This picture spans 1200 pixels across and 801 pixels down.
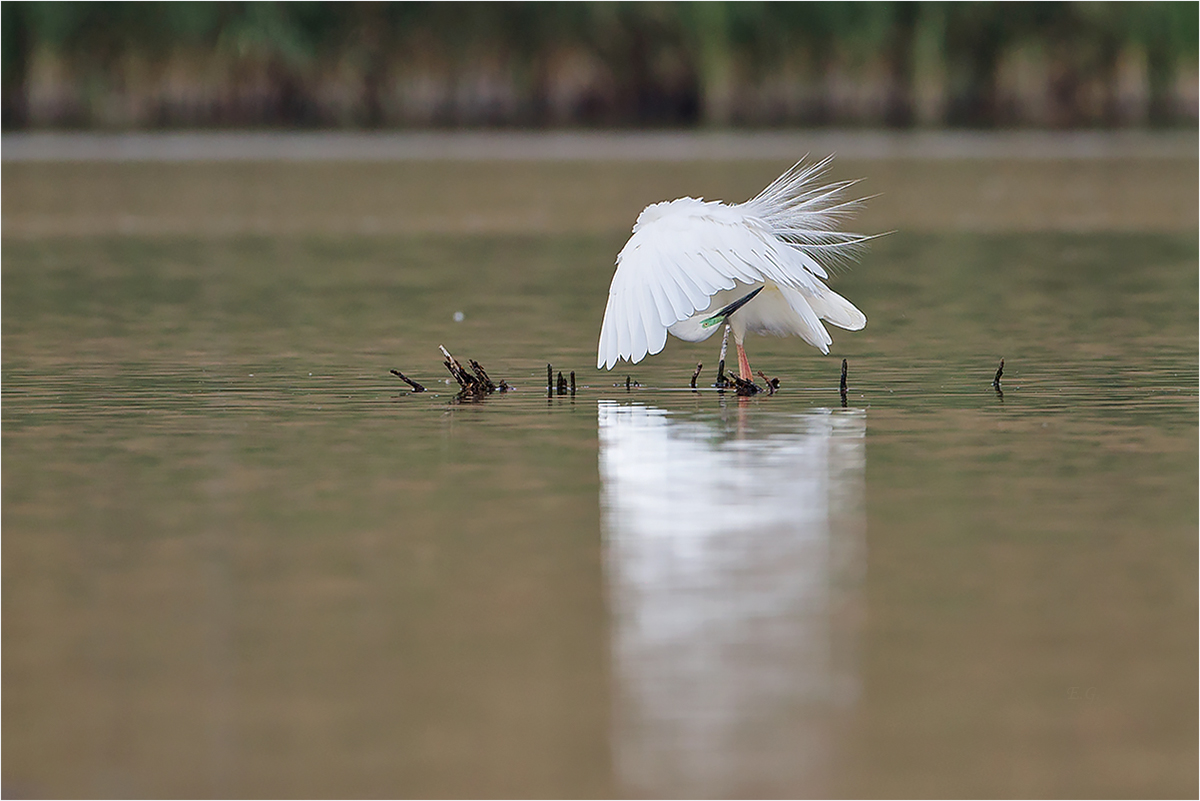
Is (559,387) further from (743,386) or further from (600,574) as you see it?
(600,574)

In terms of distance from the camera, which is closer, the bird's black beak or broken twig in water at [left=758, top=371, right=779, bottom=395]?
the bird's black beak

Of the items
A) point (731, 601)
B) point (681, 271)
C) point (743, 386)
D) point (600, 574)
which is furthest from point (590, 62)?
point (731, 601)

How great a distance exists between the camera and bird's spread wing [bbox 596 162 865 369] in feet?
30.2

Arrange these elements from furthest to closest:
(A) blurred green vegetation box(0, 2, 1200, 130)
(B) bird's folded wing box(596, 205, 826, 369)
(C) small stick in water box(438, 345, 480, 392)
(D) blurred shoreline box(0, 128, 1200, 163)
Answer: (A) blurred green vegetation box(0, 2, 1200, 130), (D) blurred shoreline box(0, 128, 1200, 163), (C) small stick in water box(438, 345, 480, 392), (B) bird's folded wing box(596, 205, 826, 369)

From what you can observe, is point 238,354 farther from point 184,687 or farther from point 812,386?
point 184,687

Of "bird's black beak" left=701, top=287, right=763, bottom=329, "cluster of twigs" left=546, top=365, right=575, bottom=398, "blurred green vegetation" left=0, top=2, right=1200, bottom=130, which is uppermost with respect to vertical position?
"blurred green vegetation" left=0, top=2, right=1200, bottom=130

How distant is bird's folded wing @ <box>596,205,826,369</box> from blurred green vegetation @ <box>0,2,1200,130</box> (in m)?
31.0

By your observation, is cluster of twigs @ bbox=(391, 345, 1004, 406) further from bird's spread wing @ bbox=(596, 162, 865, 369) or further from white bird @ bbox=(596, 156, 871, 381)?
bird's spread wing @ bbox=(596, 162, 865, 369)

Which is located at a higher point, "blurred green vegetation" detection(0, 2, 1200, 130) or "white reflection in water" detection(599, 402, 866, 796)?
"blurred green vegetation" detection(0, 2, 1200, 130)

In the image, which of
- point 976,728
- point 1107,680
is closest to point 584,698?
point 976,728

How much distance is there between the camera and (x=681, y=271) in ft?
30.7

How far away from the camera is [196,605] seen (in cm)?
563

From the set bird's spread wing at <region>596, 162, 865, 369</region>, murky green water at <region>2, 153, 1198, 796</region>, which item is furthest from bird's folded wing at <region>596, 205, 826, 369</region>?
murky green water at <region>2, 153, 1198, 796</region>

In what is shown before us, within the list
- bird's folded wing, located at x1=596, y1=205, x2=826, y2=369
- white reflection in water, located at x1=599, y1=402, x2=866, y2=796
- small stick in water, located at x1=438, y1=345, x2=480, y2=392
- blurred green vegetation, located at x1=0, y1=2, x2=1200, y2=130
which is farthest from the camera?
blurred green vegetation, located at x1=0, y1=2, x2=1200, y2=130
